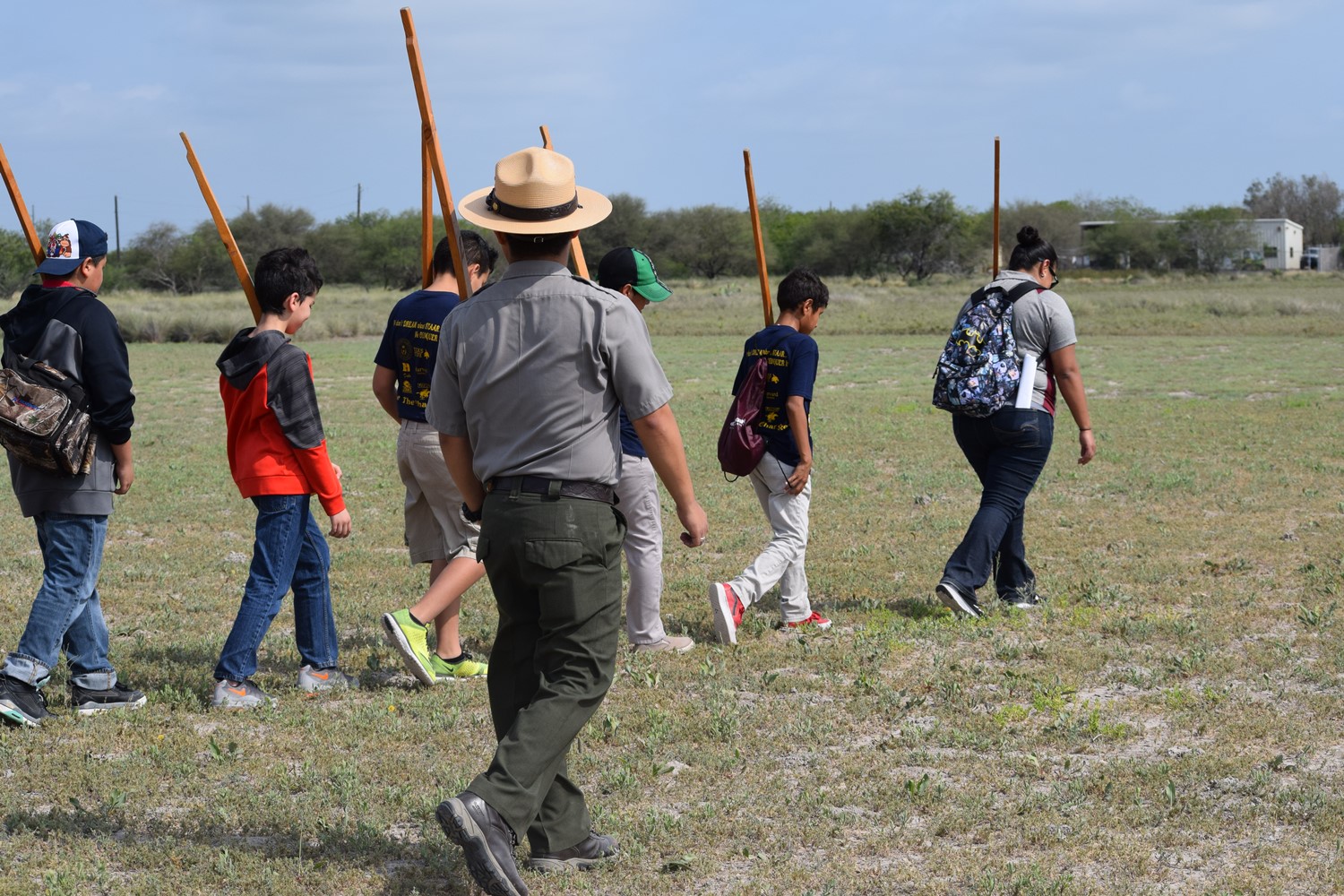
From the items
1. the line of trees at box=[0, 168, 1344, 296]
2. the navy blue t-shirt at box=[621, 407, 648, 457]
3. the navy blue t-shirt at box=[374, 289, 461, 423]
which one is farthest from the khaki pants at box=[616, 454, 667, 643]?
the line of trees at box=[0, 168, 1344, 296]

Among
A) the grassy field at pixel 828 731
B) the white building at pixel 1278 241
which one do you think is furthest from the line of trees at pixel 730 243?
the grassy field at pixel 828 731

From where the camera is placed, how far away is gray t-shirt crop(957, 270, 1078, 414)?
23.2 feet

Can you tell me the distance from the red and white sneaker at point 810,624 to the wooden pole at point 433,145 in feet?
9.30

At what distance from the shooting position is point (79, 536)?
5328 mm

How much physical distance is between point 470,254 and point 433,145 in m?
0.88

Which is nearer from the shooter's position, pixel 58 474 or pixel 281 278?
pixel 58 474

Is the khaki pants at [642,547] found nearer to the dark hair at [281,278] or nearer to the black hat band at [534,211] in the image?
the dark hair at [281,278]

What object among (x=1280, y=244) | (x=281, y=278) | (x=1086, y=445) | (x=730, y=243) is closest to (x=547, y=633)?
(x=281, y=278)

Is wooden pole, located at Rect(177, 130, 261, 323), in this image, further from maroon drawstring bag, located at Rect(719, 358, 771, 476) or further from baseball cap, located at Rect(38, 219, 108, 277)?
maroon drawstring bag, located at Rect(719, 358, 771, 476)

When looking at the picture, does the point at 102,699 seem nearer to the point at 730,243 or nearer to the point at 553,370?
the point at 553,370

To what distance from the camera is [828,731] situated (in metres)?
5.22

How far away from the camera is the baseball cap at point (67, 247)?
5.28 meters

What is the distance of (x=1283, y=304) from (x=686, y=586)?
40.1 metres

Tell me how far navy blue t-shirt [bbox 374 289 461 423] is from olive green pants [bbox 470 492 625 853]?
2.05 meters
